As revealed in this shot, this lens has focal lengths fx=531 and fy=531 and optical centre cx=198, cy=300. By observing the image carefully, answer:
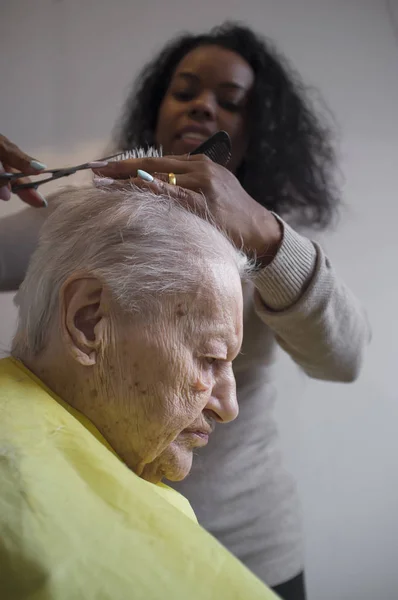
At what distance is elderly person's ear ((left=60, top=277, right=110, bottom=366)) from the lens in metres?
0.51

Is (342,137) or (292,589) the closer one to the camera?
(292,589)

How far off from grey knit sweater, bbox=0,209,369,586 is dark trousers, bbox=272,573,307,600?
17 millimetres

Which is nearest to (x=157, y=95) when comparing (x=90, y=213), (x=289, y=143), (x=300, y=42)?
(x=289, y=143)

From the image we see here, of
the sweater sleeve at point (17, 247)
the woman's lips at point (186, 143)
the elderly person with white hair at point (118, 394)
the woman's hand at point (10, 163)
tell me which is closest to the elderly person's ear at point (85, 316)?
the elderly person with white hair at point (118, 394)

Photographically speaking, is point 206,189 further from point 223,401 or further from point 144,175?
point 223,401

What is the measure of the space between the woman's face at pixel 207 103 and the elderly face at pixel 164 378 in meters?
0.45

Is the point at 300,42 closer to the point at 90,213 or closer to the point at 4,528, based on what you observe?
the point at 90,213

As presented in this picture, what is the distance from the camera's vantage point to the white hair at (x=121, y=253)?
1.70 feet

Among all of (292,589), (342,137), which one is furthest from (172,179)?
(342,137)

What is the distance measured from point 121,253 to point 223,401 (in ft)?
0.63

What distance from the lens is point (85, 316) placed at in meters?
0.52

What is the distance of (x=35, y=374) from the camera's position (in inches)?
21.1

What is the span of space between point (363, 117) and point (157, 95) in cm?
58

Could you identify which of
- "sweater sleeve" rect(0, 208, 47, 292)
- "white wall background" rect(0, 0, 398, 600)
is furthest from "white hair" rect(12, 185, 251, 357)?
"white wall background" rect(0, 0, 398, 600)
